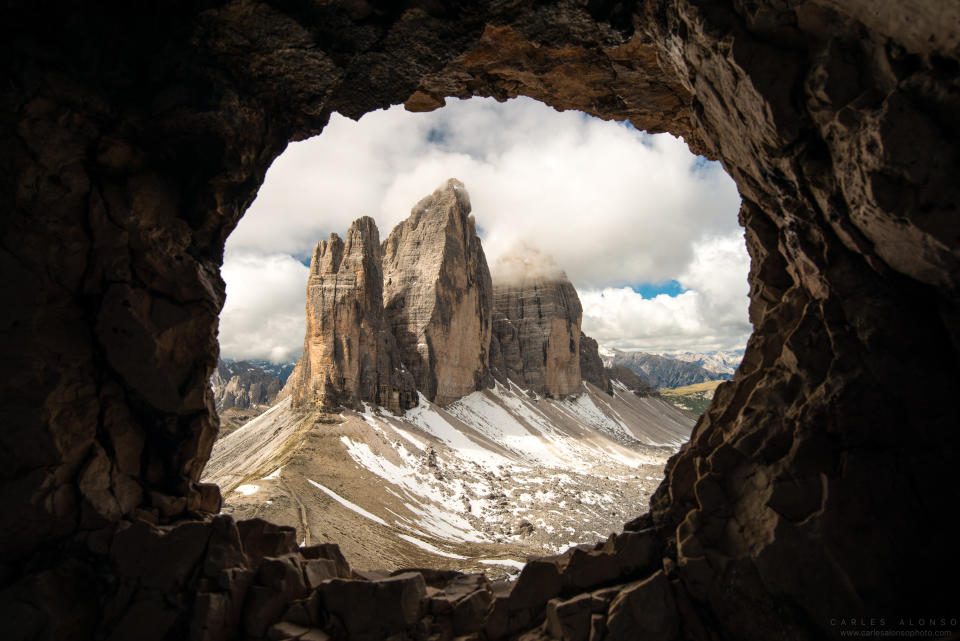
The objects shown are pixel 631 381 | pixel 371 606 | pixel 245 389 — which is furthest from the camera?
pixel 245 389

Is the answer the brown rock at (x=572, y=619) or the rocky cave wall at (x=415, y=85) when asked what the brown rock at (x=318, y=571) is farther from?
the brown rock at (x=572, y=619)

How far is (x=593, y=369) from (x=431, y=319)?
6354 cm

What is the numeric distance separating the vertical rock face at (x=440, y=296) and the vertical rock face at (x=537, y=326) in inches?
585

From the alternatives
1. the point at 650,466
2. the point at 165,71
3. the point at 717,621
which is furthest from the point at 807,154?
the point at 650,466

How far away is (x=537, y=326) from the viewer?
10488 centimetres

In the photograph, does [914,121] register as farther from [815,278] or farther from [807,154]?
[815,278]

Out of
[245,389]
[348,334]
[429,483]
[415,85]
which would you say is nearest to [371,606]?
[415,85]

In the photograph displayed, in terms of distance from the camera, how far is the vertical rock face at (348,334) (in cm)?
5134

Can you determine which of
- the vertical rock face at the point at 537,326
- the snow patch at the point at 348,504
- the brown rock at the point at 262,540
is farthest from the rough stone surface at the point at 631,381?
the brown rock at the point at 262,540

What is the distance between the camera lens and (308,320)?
177ft

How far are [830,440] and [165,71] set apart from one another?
1030cm

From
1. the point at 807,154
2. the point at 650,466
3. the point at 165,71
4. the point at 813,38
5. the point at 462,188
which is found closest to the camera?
the point at 813,38

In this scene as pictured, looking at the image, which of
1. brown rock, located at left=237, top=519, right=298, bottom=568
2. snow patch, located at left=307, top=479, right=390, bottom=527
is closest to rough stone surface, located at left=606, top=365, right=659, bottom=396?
snow patch, located at left=307, top=479, right=390, bottom=527

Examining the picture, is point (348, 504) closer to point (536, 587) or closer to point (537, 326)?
point (536, 587)
